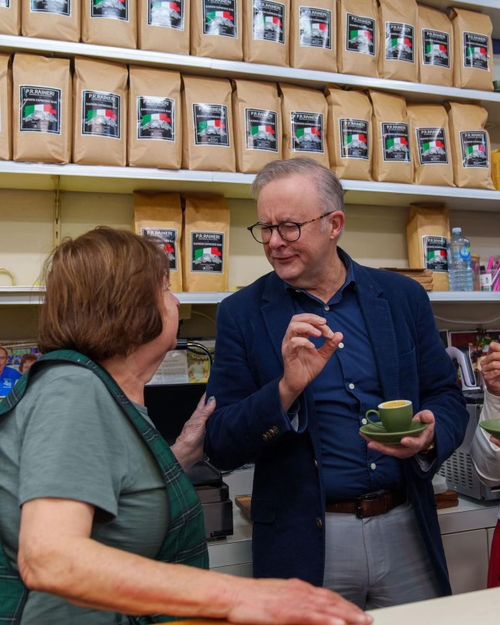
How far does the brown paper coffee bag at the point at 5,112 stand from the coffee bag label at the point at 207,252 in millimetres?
689

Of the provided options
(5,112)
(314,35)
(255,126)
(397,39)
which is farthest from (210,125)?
(397,39)

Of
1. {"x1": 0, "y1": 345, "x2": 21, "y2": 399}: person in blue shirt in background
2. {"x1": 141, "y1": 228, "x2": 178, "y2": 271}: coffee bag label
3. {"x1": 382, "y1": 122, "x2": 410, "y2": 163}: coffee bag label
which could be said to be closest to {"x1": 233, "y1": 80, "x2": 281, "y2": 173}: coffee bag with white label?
{"x1": 141, "y1": 228, "x2": 178, "y2": 271}: coffee bag label

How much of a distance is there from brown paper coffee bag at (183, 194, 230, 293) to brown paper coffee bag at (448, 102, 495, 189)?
3.33 feet

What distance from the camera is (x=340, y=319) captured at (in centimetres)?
161

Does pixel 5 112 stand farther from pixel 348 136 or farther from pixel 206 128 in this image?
pixel 348 136

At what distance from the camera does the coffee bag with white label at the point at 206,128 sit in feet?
6.96

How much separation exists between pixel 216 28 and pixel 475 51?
1156 millimetres

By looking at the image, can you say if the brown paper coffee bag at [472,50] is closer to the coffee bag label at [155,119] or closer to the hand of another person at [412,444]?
the coffee bag label at [155,119]

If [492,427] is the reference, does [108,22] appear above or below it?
above

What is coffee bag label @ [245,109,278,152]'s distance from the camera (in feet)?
7.17

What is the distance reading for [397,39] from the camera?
2414 millimetres

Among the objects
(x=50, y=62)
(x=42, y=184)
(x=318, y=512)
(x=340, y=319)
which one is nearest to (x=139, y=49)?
(x=50, y=62)

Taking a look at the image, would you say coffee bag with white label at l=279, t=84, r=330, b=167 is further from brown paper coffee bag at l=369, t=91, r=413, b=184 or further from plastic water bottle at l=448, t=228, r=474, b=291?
plastic water bottle at l=448, t=228, r=474, b=291

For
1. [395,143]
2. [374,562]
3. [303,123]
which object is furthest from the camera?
[395,143]
